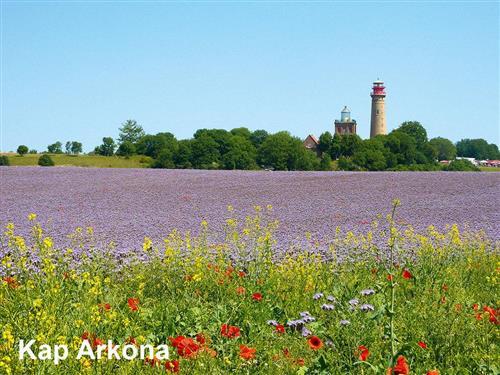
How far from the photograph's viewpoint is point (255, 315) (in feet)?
17.5

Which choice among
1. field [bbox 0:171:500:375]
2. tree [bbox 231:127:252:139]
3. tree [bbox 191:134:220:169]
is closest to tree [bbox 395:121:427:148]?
tree [bbox 231:127:252:139]

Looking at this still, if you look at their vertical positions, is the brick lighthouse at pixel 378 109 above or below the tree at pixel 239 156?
above

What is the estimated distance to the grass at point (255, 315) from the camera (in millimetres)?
3855

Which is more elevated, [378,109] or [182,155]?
[378,109]

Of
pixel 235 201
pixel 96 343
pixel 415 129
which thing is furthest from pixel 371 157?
pixel 96 343

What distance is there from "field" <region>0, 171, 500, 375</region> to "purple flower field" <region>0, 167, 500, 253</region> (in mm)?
86

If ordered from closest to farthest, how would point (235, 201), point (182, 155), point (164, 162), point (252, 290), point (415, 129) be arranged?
point (252, 290), point (235, 201), point (164, 162), point (182, 155), point (415, 129)

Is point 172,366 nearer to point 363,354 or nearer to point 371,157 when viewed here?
point 363,354

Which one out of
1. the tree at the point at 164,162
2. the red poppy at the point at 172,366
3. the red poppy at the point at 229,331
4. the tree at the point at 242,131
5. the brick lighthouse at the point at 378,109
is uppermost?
the brick lighthouse at the point at 378,109

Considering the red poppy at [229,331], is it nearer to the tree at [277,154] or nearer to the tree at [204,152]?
the tree at [204,152]

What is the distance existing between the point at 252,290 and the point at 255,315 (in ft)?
1.56

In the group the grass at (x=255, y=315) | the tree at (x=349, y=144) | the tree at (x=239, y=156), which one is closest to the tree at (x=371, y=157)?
the tree at (x=349, y=144)

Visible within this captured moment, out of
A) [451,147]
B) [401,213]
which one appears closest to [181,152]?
[401,213]

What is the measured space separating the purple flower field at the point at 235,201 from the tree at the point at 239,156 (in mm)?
22247
